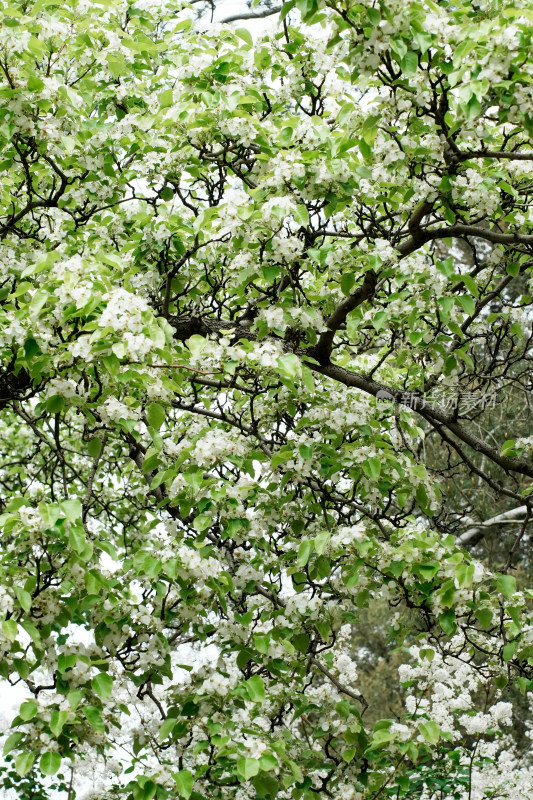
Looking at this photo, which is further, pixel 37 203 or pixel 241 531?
pixel 37 203

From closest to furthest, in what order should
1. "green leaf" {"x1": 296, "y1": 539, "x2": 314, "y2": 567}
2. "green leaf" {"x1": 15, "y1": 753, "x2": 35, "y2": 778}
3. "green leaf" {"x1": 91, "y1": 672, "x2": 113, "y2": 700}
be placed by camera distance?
"green leaf" {"x1": 15, "y1": 753, "x2": 35, "y2": 778}, "green leaf" {"x1": 91, "y1": 672, "x2": 113, "y2": 700}, "green leaf" {"x1": 296, "y1": 539, "x2": 314, "y2": 567}

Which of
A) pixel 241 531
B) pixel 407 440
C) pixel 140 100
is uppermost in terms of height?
pixel 140 100

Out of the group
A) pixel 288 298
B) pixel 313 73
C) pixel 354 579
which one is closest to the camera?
pixel 354 579

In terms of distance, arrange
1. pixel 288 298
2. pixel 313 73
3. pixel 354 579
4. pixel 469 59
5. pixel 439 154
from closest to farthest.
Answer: pixel 469 59
pixel 354 579
pixel 439 154
pixel 288 298
pixel 313 73

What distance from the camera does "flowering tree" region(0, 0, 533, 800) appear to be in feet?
6.95

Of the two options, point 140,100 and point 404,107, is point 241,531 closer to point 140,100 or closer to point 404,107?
point 404,107

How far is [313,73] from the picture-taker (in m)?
3.02

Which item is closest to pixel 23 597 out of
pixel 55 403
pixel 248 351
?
pixel 55 403

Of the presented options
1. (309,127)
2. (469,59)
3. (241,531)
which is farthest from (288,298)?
(469,59)

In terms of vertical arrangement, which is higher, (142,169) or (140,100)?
(140,100)

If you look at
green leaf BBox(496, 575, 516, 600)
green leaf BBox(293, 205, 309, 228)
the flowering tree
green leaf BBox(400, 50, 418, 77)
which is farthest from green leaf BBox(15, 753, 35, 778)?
green leaf BBox(400, 50, 418, 77)

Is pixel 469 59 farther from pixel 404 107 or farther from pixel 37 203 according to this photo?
pixel 37 203

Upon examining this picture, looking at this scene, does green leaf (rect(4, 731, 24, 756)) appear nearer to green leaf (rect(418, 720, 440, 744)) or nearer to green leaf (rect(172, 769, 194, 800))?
green leaf (rect(172, 769, 194, 800))

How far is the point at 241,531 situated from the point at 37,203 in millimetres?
1444
